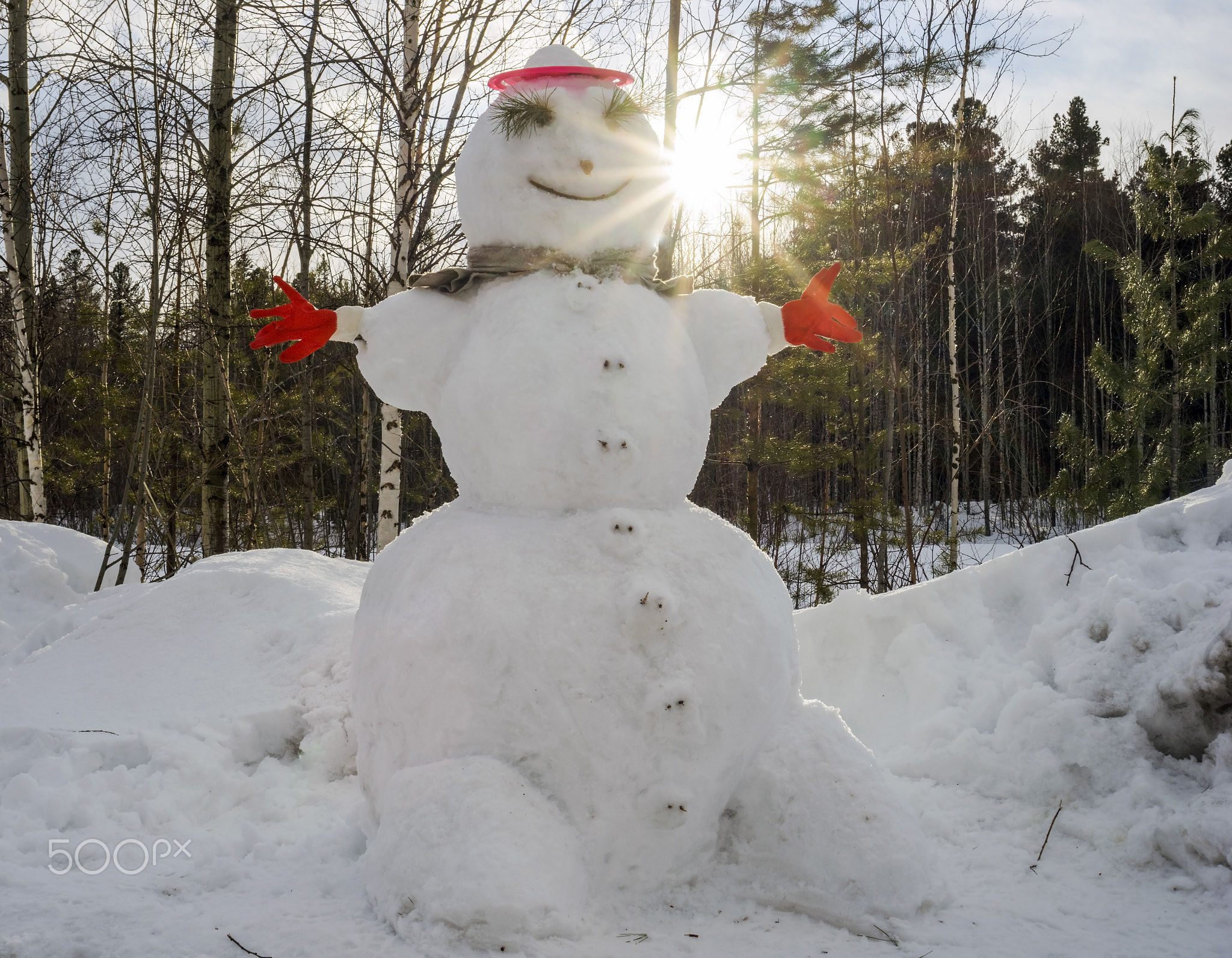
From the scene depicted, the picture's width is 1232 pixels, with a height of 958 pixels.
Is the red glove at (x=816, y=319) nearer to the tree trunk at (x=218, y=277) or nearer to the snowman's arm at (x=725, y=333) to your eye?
the snowman's arm at (x=725, y=333)

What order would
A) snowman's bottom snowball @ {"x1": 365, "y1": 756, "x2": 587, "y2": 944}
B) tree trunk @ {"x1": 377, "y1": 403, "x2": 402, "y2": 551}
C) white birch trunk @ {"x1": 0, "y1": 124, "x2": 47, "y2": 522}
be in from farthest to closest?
white birch trunk @ {"x1": 0, "y1": 124, "x2": 47, "y2": 522}
tree trunk @ {"x1": 377, "y1": 403, "x2": 402, "y2": 551}
snowman's bottom snowball @ {"x1": 365, "y1": 756, "x2": 587, "y2": 944}

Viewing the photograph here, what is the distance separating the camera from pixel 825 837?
189cm

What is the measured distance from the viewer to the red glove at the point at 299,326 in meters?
2.12

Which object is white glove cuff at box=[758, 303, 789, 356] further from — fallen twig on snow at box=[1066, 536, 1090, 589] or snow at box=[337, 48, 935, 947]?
fallen twig on snow at box=[1066, 536, 1090, 589]

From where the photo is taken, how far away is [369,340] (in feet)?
7.17

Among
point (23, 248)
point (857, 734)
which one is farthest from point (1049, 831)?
point (23, 248)

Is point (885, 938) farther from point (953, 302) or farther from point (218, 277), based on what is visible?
point (953, 302)

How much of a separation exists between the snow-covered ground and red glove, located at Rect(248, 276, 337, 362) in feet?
4.53

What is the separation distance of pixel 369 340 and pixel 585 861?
149cm

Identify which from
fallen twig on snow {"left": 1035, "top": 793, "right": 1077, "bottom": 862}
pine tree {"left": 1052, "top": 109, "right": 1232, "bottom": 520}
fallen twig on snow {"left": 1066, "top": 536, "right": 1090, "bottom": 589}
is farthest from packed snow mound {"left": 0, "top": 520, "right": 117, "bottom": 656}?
pine tree {"left": 1052, "top": 109, "right": 1232, "bottom": 520}

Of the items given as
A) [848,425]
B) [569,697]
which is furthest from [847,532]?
[569,697]

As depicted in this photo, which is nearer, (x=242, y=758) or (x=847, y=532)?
(x=242, y=758)

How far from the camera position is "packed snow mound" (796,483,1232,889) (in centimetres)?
223

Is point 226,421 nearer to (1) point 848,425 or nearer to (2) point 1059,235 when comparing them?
(1) point 848,425
